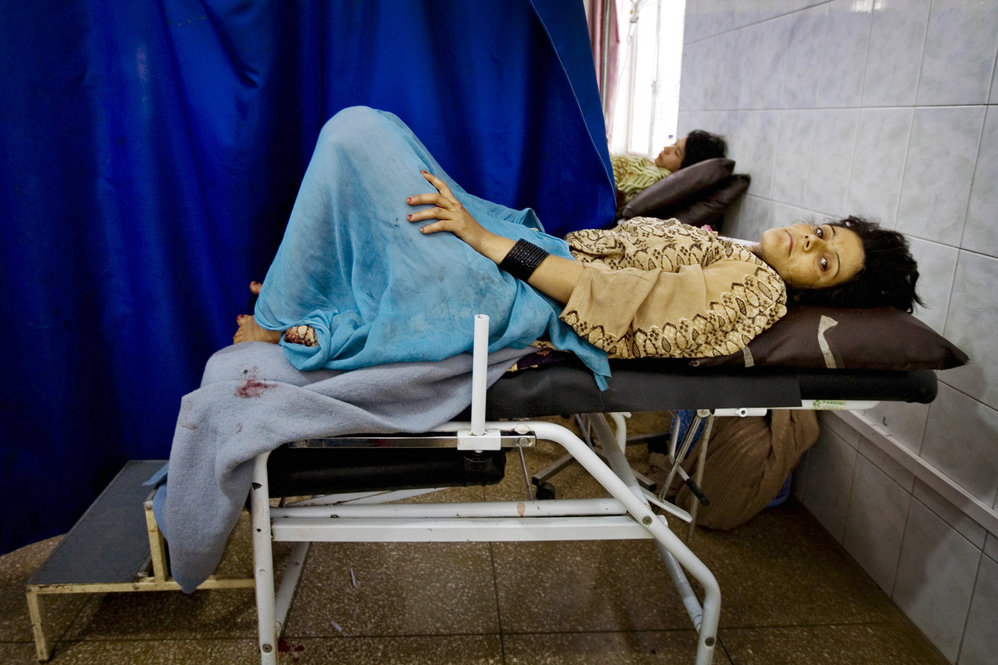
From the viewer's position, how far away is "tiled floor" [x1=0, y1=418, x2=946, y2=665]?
156 centimetres

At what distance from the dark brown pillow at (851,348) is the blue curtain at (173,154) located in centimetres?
64

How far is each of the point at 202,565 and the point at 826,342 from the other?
1.24 m

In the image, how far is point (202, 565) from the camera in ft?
4.24

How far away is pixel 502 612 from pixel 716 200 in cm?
163

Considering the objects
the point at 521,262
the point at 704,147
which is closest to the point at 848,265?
the point at 521,262

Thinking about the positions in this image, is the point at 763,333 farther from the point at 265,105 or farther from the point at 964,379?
the point at 265,105

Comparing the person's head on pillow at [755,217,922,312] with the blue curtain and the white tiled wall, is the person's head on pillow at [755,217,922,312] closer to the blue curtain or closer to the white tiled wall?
the white tiled wall

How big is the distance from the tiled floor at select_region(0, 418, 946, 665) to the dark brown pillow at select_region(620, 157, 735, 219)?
1.24 m

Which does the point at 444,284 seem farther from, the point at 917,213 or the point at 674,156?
the point at 674,156

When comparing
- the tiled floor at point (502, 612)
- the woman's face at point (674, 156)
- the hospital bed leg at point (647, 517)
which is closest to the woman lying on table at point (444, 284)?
the hospital bed leg at point (647, 517)

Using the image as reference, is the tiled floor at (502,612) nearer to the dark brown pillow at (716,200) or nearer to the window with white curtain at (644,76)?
the dark brown pillow at (716,200)

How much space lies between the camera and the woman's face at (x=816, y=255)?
1.46 metres

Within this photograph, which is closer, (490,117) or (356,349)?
(356,349)

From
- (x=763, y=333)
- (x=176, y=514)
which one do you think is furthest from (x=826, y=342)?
(x=176, y=514)
